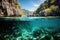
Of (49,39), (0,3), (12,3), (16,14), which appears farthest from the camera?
(12,3)

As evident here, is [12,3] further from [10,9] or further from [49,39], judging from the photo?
[49,39]

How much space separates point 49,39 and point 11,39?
3.86 metres

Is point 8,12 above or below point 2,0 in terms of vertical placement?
below

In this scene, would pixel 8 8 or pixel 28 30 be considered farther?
pixel 8 8

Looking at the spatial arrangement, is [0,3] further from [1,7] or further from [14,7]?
[14,7]

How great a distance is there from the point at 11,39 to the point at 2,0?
119140mm

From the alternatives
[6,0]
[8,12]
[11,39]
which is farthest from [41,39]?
[6,0]

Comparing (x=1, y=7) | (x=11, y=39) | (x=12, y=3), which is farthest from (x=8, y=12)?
(x=11, y=39)

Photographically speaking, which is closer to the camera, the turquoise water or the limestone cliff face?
the turquoise water

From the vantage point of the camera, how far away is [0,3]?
126188 millimetres

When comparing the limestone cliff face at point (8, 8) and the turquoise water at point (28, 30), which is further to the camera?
the limestone cliff face at point (8, 8)

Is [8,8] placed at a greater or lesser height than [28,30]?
greater

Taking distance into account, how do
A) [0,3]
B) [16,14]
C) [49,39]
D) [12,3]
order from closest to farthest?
[49,39], [0,3], [16,14], [12,3]

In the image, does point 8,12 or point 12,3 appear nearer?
point 8,12
